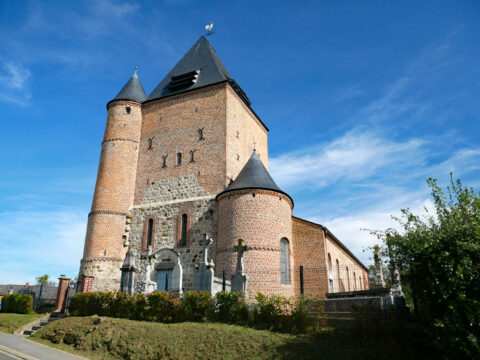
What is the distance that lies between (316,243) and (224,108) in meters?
9.71

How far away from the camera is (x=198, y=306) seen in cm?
1212

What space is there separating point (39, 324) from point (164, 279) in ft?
19.8

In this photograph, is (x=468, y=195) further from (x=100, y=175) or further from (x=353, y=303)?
(x=100, y=175)

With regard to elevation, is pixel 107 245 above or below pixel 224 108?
below

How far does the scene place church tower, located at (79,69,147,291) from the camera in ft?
65.0

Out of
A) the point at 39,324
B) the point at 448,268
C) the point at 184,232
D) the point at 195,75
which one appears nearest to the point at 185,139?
the point at 195,75

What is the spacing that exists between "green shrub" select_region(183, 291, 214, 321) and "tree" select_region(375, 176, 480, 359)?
6383 mm

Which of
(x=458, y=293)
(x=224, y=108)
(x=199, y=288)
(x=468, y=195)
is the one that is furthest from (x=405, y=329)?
(x=224, y=108)

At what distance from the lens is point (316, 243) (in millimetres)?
19125

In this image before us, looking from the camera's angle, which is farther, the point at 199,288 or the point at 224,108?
the point at 224,108

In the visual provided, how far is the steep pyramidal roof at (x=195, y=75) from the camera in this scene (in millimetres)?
23578

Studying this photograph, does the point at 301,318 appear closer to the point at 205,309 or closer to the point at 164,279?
the point at 205,309

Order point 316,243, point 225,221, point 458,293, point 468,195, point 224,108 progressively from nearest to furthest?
point 458,293 < point 468,195 < point 225,221 < point 316,243 < point 224,108

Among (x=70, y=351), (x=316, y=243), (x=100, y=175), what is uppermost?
(x=100, y=175)
